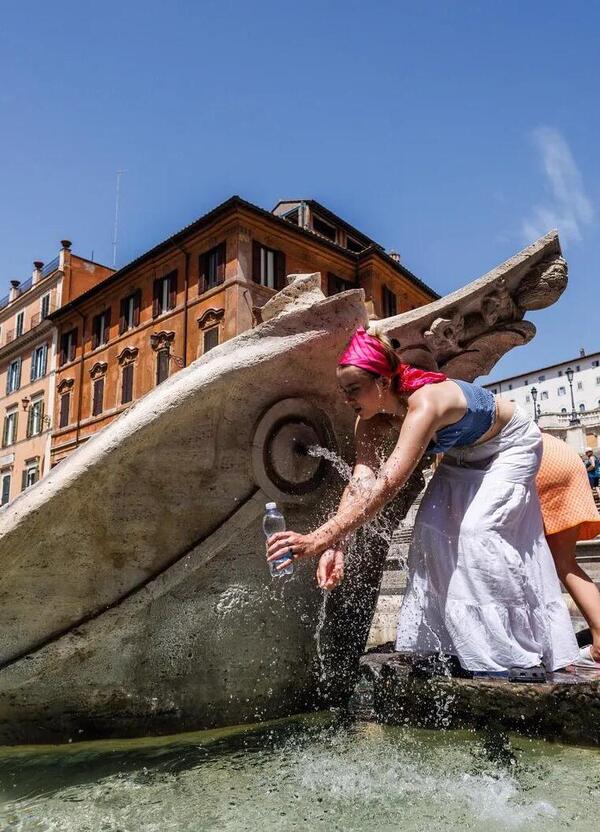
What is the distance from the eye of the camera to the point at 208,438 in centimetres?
274

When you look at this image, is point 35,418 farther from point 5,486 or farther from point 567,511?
point 567,511

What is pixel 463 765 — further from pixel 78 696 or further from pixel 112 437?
pixel 112 437

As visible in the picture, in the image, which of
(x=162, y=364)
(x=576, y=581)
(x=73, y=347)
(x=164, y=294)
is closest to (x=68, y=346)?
(x=73, y=347)

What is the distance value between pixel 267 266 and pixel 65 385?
13.7m

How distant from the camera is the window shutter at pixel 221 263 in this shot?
2565 centimetres

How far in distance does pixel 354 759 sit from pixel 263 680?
70 cm

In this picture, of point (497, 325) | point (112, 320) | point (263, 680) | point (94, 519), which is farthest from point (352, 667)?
point (112, 320)

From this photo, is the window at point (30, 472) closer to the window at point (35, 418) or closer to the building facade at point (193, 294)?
the window at point (35, 418)

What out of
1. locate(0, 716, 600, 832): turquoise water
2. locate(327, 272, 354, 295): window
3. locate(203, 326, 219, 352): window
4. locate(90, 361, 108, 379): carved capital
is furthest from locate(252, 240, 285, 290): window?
locate(0, 716, 600, 832): turquoise water

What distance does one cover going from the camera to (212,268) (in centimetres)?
2628

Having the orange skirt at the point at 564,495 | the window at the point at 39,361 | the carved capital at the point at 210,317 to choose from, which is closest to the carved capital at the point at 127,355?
the carved capital at the point at 210,317

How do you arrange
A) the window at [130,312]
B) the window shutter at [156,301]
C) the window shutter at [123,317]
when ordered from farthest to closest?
the window shutter at [123,317] < the window at [130,312] < the window shutter at [156,301]

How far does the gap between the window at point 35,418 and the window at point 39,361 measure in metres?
1.55

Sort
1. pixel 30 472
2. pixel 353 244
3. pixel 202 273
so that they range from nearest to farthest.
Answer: pixel 202 273 → pixel 353 244 → pixel 30 472
